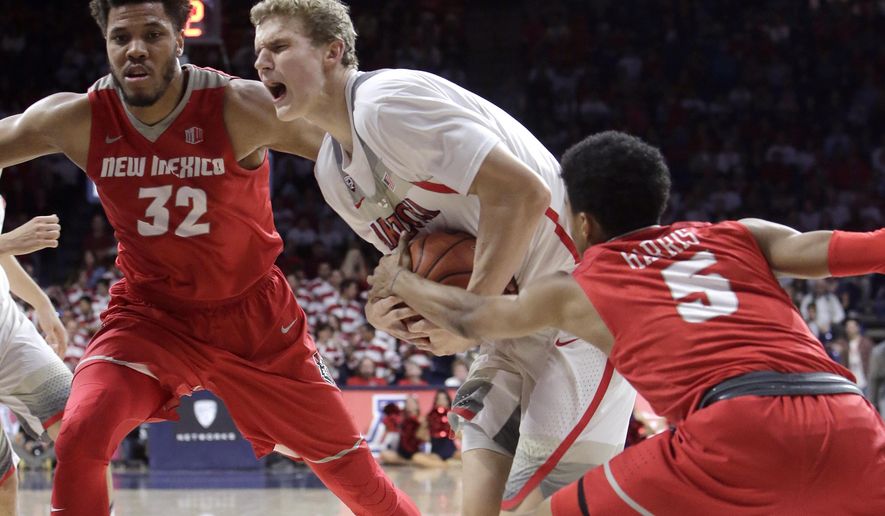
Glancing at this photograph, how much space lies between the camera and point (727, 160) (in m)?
15.8

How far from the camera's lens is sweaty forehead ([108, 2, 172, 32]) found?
3.68 metres

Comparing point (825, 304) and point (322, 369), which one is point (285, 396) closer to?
point (322, 369)

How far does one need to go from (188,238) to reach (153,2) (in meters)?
0.83

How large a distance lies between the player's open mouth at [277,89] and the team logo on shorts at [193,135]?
1.48 ft

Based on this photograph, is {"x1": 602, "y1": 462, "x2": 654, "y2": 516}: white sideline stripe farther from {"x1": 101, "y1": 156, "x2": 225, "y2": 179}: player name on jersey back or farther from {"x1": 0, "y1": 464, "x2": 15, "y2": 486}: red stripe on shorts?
{"x1": 0, "y1": 464, "x2": 15, "y2": 486}: red stripe on shorts

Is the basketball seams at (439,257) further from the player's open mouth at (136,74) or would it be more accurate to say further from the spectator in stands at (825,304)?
the spectator in stands at (825,304)

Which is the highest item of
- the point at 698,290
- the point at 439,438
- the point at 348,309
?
the point at 698,290

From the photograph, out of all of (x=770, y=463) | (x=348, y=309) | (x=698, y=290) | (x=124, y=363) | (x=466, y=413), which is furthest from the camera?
(x=348, y=309)

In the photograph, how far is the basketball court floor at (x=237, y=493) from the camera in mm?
7348

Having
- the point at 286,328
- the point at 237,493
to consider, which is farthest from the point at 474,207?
the point at 237,493

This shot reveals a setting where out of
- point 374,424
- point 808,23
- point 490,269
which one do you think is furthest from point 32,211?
Answer: point 490,269

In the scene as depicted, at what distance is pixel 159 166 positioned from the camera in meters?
3.76

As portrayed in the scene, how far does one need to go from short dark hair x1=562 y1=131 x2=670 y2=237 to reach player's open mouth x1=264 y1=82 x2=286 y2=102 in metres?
1.02

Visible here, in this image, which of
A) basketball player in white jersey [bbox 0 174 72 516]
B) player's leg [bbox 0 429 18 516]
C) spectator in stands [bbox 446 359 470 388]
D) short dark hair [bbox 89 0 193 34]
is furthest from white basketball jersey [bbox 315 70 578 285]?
spectator in stands [bbox 446 359 470 388]
